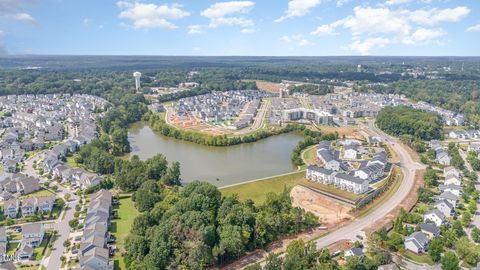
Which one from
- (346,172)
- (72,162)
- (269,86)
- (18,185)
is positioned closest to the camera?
(18,185)

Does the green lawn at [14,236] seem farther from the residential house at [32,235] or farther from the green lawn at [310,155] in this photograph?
the green lawn at [310,155]

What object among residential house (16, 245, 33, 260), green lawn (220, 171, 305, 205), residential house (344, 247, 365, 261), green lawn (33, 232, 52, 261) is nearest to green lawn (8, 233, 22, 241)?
green lawn (33, 232, 52, 261)

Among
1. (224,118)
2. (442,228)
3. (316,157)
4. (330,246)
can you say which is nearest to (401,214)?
(442,228)

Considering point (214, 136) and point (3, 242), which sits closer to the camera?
point (3, 242)

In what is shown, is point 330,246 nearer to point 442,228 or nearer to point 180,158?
point 442,228

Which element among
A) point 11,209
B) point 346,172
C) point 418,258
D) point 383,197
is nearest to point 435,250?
point 418,258

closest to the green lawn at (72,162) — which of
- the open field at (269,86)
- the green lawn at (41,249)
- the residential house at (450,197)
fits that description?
the green lawn at (41,249)

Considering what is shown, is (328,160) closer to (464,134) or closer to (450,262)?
(450,262)
